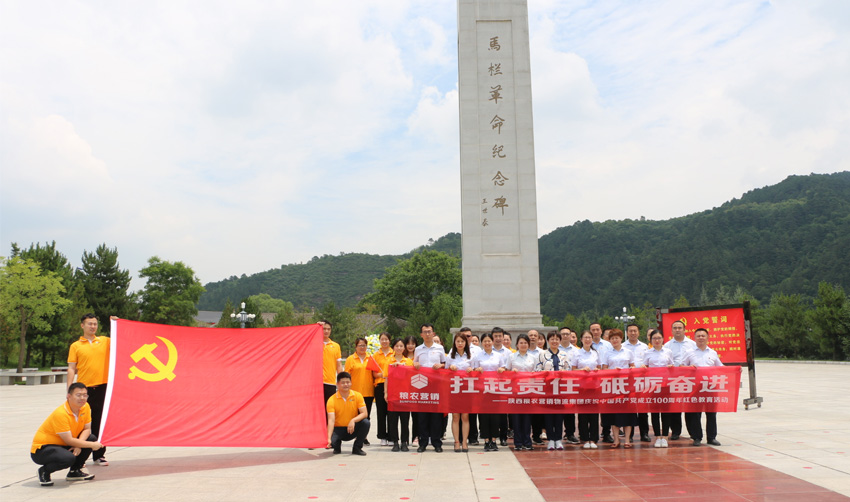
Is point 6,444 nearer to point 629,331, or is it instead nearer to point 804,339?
point 629,331

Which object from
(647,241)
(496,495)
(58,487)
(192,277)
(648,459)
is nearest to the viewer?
(496,495)

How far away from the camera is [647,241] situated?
251 ft

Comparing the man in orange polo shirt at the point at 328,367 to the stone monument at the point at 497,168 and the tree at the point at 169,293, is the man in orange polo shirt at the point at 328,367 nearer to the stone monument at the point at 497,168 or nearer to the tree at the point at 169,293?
the stone monument at the point at 497,168

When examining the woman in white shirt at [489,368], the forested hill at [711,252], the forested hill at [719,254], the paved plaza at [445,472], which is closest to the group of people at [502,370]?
the woman in white shirt at [489,368]

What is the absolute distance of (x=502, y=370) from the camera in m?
7.50

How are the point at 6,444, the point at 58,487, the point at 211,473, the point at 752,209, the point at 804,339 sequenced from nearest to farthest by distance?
the point at 58,487 → the point at 211,473 → the point at 6,444 → the point at 804,339 → the point at 752,209

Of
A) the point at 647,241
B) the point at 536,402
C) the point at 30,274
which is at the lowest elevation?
the point at 536,402

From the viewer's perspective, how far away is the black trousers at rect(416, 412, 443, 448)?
24.4 feet

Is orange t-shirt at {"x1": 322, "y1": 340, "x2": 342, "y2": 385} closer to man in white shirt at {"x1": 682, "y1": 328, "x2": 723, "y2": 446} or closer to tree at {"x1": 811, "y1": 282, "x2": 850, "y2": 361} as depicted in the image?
man in white shirt at {"x1": 682, "y1": 328, "x2": 723, "y2": 446}

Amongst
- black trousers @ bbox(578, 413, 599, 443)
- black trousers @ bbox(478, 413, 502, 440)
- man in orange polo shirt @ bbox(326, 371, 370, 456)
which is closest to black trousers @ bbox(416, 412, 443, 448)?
black trousers @ bbox(478, 413, 502, 440)

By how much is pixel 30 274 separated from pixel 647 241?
67.6 metres

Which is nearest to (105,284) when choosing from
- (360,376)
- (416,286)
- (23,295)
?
(23,295)

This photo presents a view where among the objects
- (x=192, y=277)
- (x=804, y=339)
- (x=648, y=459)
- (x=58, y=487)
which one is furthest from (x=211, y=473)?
(x=192, y=277)

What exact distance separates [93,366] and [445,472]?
406cm
